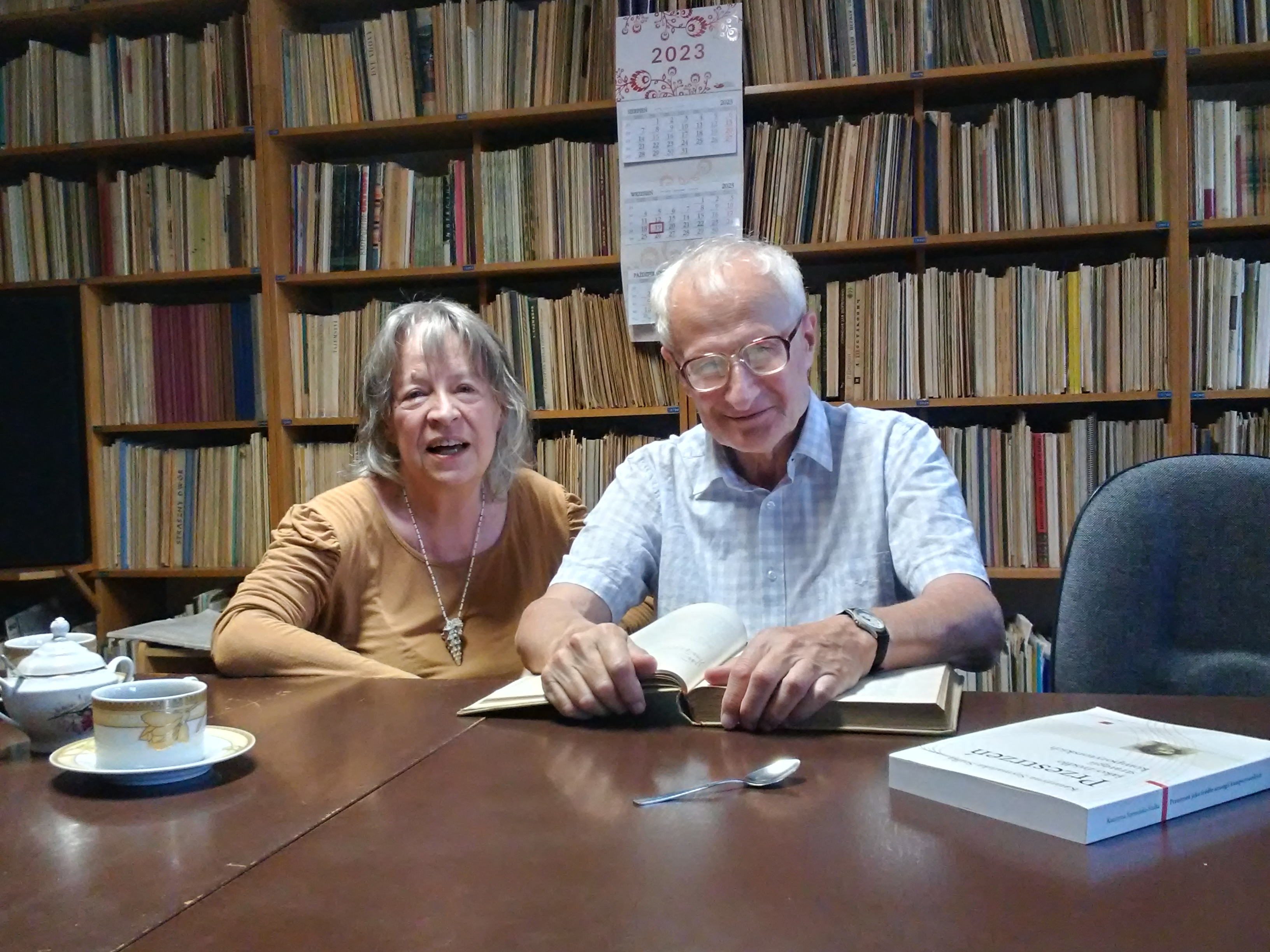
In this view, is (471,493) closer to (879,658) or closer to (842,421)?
(842,421)

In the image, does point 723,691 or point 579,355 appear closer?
point 723,691

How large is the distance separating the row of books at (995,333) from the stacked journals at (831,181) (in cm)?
14

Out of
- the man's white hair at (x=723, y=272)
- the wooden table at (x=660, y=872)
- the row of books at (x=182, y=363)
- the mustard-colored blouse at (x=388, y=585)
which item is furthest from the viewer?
the row of books at (x=182, y=363)

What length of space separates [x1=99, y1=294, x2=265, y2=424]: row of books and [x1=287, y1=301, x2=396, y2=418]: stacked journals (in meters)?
0.10

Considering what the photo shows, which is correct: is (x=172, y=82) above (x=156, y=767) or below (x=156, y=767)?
above

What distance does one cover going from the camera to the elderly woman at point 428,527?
1675 mm

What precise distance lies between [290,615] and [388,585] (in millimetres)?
209

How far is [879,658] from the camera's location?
1087mm

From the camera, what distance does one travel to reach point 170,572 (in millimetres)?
2828

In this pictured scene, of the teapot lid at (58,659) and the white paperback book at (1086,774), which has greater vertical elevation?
the teapot lid at (58,659)

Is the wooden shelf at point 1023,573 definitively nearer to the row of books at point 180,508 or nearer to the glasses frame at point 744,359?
the glasses frame at point 744,359

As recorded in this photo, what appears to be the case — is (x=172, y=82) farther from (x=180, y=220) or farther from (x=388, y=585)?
(x=388, y=585)

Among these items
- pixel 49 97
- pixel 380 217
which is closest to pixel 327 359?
pixel 380 217

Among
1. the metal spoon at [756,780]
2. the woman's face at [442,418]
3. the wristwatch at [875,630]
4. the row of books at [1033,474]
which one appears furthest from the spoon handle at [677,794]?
the row of books at [1033,474]
